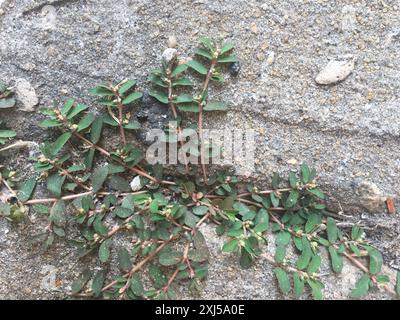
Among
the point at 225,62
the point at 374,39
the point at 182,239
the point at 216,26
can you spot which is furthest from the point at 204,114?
the point at 374,39

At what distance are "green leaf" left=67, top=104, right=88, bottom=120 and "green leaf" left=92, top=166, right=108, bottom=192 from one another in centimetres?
20

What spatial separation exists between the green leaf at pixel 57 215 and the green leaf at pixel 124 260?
225 mm

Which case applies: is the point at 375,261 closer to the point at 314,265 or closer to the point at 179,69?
the point at 314,265

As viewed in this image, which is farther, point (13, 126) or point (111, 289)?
point (13, 126)

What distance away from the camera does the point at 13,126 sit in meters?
1.63

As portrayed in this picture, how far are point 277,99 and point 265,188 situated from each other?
12.6 inches

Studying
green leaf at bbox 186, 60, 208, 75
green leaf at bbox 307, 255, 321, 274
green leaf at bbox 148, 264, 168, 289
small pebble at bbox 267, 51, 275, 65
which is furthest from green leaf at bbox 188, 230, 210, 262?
small pebble at bbox 267, 51, 275, 65

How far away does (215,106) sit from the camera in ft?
5.17

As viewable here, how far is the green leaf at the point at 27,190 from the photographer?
1.56 m

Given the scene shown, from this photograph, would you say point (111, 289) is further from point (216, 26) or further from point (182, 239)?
point (216, 26)

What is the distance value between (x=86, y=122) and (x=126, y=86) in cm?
19

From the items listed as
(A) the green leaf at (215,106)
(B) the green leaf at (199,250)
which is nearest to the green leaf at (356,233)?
(B) the green leaf at (199,250)

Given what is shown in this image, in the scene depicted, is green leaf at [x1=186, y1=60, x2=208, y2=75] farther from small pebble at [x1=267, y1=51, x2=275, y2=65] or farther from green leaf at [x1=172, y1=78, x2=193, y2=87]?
small pebble at [x1=267, y1=51, x2=275, y2=65]

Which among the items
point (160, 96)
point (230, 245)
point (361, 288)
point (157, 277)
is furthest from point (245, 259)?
point (160, 96)
